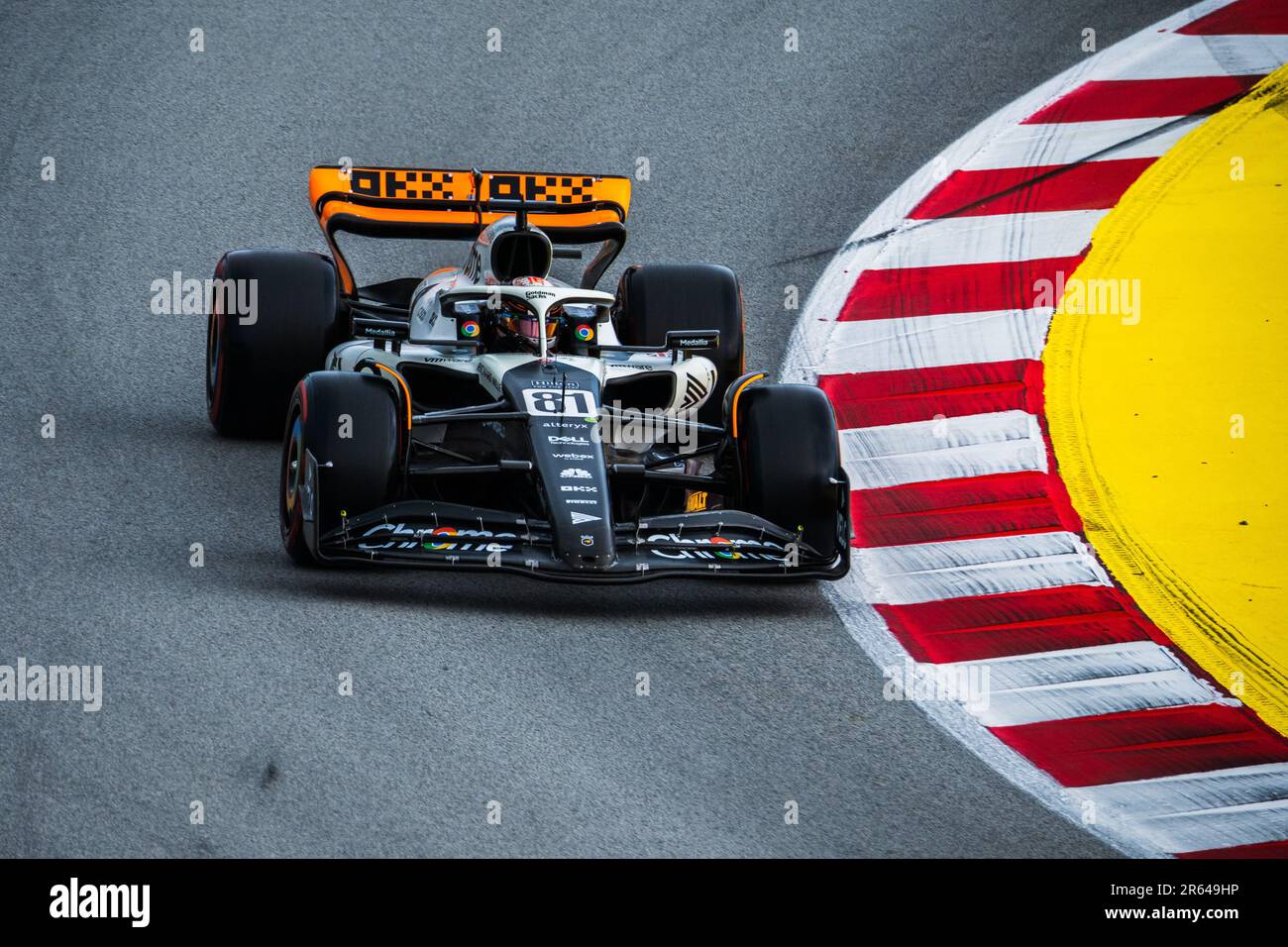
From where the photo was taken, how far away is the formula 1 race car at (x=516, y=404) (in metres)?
7.55

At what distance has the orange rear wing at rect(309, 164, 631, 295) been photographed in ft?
33.2

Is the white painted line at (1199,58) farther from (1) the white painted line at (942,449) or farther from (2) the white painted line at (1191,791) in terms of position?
(2) the white painted line at (1191,791)

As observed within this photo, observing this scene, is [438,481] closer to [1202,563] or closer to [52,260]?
[1202,563]

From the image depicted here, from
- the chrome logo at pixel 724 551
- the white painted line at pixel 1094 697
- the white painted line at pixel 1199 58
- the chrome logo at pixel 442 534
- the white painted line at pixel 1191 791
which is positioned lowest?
the white painted line at pixel 1191 791

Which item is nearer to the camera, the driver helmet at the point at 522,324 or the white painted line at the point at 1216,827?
the white painted line at the point at 1216,827

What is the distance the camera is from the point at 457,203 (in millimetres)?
10180

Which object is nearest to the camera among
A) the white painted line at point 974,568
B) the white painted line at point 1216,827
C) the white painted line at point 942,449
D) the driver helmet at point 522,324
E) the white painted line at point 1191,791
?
the white painted line at point 1216,827

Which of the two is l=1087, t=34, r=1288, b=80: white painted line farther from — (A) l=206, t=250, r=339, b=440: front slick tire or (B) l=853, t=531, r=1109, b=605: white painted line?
(A) l=206, t=250, r=339, b=440: front slick tire

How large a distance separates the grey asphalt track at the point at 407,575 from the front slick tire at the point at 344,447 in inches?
11.8

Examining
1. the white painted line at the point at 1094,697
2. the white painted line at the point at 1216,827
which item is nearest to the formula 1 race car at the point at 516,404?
the white painted line at the point at 1094,697

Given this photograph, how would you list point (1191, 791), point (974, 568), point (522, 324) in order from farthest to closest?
1. point (522, 324)
2. point (974, 568)
3. point (1191, 791)

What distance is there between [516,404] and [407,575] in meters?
0.85

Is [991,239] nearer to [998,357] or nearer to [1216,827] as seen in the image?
[998,357]

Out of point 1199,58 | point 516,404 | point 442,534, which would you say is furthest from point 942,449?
point 1199,58
